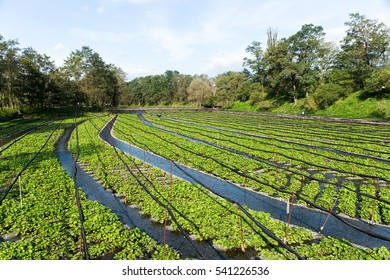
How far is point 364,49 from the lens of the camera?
47.5m

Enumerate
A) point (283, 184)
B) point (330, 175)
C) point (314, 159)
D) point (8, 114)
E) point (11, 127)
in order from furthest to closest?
point (8, 114), point (11, 127), point (314, 159), point (330, 175), point (283, 184)

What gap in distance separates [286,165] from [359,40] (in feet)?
139

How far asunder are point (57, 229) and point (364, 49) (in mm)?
54276

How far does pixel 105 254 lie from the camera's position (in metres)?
8.05

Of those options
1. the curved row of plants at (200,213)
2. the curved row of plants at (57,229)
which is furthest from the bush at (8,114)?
the curved row of plants at (57,229)

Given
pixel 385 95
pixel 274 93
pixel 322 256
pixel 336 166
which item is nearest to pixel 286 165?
pixel 336 166

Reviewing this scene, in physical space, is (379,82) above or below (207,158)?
above

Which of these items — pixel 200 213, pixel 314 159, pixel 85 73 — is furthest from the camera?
pixel 85 73

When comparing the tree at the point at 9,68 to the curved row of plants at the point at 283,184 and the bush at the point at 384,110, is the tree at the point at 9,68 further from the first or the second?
the bush at the point at 384,110

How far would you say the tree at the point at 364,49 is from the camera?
45503 millimetres

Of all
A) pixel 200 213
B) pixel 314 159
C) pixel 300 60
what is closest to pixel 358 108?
pixel 300 60

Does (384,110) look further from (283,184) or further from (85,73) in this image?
(85,73)

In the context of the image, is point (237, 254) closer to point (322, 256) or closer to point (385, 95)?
point (322, 256)

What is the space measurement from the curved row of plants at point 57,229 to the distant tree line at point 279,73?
40.6m
